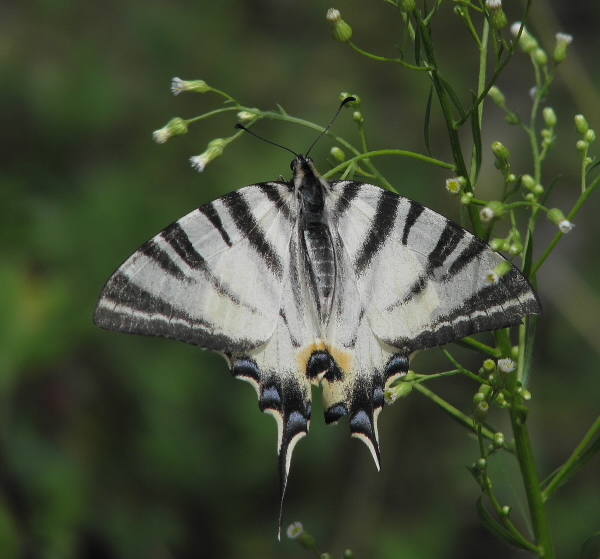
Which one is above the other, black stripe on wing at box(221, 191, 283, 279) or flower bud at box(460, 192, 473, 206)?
flower bud at box(460, 192, 473, 206)

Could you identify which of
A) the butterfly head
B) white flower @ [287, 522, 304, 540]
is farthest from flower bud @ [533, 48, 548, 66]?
white flower @ [287, 522, 304, 540]

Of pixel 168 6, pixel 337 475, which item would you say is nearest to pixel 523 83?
pixel 168 6

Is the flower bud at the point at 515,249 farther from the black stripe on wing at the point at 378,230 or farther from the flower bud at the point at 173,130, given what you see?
the flower bud at the point at 173,130

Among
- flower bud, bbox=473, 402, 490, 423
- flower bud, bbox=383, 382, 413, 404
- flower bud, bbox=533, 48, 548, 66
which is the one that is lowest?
flower bud, bbox=383, 382, 413, 404

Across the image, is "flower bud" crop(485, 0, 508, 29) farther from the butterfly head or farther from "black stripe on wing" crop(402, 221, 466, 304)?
Answer: the butterfly head

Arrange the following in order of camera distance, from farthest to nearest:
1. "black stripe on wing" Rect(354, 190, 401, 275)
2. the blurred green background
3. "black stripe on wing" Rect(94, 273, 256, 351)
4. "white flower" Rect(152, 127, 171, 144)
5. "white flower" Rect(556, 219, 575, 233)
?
the blurred green background, "white flower" Rect(152, 127, 171, 144), "black stripe on wing" Rect(354, 190, 401, 275), "black stripe on wing" Rect(94, 273, 256, 351), "white flower" Rect(556, 219, 575, 233)

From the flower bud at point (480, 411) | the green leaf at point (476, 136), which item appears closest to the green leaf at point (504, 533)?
the flower bud at point (480, 411)

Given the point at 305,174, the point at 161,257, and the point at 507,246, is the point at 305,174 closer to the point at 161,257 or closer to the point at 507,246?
the point at 161,257
